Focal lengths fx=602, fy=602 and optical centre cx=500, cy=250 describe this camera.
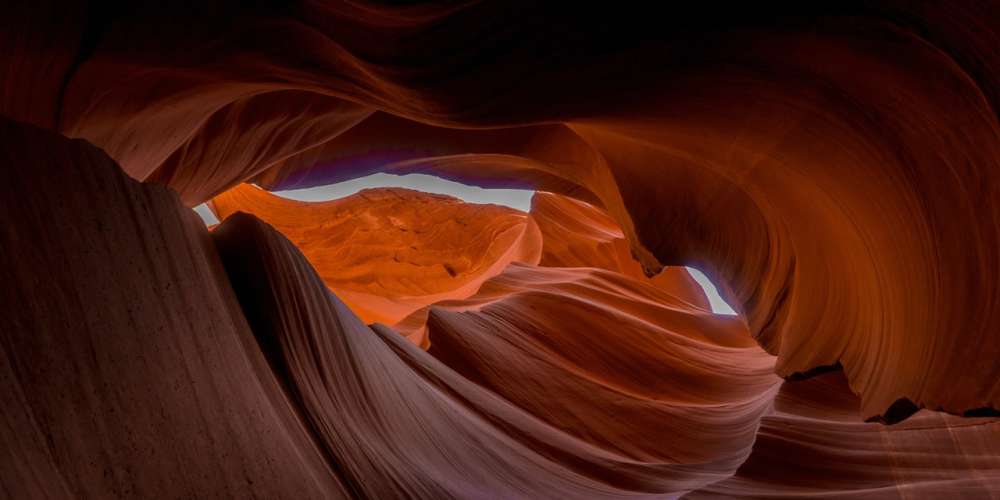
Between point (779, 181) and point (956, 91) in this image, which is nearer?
point (956, 91)

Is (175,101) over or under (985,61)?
under

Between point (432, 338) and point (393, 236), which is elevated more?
point (393, 236)

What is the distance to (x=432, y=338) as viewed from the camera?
215 inches

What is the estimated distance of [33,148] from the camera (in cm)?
156

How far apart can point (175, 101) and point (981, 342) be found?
3928mm

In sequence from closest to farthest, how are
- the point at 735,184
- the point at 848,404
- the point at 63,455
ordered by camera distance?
the point at 63,455 < the point at 735,184 < the point at 848,404

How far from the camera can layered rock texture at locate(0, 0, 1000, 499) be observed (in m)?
1.59

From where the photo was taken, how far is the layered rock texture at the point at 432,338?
62.4 inches

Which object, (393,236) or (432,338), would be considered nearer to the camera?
(432,338)


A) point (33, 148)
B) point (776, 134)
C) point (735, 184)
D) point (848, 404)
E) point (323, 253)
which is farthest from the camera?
point (323, 253)

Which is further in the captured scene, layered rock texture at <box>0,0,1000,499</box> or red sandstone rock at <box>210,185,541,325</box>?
red sandstone rock at <box>210,185,541,325</box>

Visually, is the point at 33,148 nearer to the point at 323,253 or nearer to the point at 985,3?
the point at 985,3

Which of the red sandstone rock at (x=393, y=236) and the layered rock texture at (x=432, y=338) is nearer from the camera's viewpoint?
the layered rock texture at (x=432, y=338)

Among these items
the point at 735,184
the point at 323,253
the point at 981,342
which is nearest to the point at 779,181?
the point at 735,184
